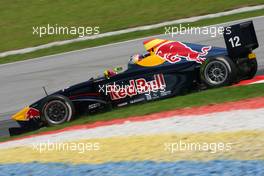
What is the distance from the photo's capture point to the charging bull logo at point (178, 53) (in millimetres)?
10227

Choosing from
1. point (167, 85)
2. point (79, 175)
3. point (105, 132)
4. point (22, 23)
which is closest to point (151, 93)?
point (167, 85)

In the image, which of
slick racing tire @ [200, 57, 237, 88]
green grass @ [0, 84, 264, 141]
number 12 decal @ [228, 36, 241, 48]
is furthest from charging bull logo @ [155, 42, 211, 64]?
green grass @ [0, 84, 264, 141]

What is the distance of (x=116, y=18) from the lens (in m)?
21.3

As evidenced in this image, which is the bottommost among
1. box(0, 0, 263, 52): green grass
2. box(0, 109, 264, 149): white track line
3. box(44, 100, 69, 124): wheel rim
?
box(0, 109, 264, 149): white track line

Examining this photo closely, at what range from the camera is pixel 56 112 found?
35.9 feet

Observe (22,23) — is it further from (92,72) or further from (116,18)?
(92,72)

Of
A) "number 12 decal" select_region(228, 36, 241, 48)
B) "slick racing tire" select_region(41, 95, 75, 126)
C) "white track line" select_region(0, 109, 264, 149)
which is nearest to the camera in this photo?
"white track line" select_region(0, 109, 264, 149)

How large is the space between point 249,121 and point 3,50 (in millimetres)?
15143

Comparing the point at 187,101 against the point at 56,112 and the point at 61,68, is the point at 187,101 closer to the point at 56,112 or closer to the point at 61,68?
the point at 56,112

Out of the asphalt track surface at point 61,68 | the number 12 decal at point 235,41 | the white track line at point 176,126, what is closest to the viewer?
the white track line at point 176,126

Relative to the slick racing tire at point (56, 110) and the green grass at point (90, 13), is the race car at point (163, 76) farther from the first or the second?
the green grass at point (90, 13)

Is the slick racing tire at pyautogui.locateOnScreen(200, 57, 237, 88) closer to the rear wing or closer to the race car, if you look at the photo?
the race car

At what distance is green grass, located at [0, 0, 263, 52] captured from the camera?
20.2m

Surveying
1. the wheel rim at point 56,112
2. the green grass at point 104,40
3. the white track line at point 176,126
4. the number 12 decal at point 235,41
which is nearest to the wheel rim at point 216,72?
the number 12 decal at point 235,41
